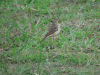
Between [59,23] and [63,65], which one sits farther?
[59,23]

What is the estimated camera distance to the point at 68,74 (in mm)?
2494

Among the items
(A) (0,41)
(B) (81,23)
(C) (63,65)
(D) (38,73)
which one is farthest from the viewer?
(B) (81,23)

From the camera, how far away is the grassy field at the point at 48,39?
2.58 meters

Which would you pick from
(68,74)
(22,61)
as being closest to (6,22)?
(22,61)

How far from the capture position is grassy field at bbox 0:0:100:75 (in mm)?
2580

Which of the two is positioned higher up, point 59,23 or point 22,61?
point 59,23

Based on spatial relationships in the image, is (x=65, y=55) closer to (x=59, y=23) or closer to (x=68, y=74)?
Result: (x=68, y=74)

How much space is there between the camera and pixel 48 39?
3277 millimetres

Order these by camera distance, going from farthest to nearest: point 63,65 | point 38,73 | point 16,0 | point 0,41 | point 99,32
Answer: point 16,0
point 99,32
point 0,41
point 63,65
point 38,73

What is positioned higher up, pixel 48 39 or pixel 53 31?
pixel 53 31

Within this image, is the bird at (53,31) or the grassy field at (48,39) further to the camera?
the bird at (53,31)

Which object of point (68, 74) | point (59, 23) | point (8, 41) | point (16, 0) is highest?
point (16, 0)

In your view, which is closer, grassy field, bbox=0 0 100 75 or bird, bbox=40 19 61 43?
grassy field, bbox=0 0 100 75

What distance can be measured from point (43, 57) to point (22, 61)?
43 cm
